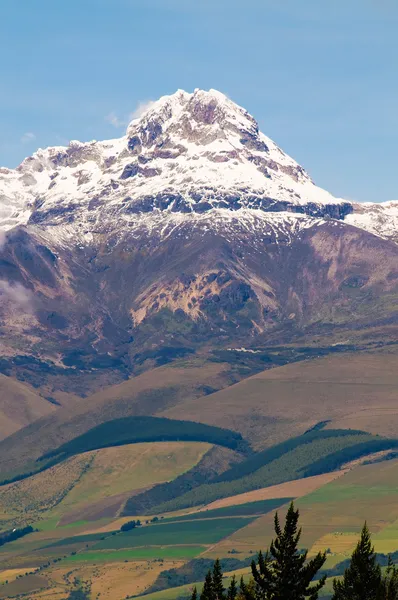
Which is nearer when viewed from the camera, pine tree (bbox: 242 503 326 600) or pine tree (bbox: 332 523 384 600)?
pine tree (bbox: 242 503 326 600)

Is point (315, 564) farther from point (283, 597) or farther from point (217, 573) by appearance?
point (217, 573)

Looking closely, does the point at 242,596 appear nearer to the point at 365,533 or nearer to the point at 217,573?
the point at 217,573

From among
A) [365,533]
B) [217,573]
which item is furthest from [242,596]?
[365,533]

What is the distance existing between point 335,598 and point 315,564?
4.74 metres

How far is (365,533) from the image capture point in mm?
85625

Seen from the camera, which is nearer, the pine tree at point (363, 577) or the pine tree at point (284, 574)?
the pine tree at point (284, 574)

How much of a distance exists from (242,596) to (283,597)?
4.50m

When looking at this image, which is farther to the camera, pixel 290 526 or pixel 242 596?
pixel 242 596

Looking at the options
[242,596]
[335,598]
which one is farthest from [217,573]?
[335,598]

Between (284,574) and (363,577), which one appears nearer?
(284,574)

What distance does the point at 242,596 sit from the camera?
86625mm

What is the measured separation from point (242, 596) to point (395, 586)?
10.3 meters

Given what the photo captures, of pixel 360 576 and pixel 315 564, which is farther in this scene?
pixel 360 576

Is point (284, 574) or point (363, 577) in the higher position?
point (284, 574)
